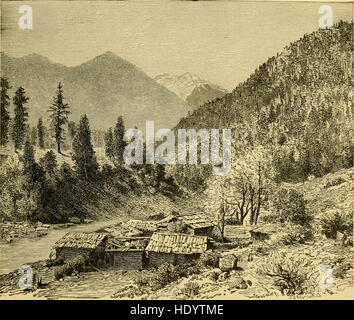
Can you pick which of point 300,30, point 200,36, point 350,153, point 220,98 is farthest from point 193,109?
point 350,153

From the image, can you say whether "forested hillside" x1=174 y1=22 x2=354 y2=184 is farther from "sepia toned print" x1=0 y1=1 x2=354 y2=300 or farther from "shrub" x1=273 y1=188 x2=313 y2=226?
"shrub" x1=273 y1=188 x2=313 y2=226

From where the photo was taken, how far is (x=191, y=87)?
346 inches

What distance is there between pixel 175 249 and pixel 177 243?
147 millimetres

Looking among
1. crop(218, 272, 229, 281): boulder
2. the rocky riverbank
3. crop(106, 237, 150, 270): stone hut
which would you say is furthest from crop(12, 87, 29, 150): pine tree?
crop(218, 272, 229, 281): boulder

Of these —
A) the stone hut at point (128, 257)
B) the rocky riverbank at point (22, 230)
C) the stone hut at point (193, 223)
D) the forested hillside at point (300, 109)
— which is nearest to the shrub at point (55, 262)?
the rocky riverbank at point (22, 230)

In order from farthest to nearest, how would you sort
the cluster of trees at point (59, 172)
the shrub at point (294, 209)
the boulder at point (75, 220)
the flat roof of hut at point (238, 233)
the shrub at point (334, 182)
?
the shrub at point (334, 182) < the shrub at point (294, 209) < the flat roof of hut at point (238, 233) < the boulder at point (75, 220) < the cluster of trees at point (59, 172)

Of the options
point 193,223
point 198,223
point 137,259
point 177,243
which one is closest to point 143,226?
point 137,259

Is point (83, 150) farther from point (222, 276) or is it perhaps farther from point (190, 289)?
point (222, 276)

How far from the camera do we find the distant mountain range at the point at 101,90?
865 centimetres

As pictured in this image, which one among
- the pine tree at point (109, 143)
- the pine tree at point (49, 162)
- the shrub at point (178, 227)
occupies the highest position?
the pine tree at point (109, 143)

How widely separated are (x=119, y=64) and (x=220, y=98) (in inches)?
93.0

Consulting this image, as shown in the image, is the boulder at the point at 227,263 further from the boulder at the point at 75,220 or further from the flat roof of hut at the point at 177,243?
the boulder at the point at 75,220

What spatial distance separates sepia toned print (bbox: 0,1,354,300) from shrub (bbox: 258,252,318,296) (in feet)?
0.10

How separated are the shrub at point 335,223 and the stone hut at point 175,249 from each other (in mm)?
2696
